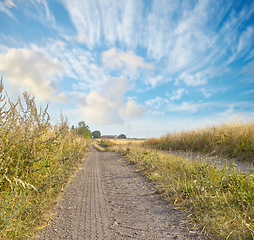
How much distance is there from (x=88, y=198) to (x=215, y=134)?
27.5 feet

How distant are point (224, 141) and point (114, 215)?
26.1ft

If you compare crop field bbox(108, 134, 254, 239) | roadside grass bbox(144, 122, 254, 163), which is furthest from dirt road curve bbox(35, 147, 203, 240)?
roadside grass bbox(144, 122, 254, 163)

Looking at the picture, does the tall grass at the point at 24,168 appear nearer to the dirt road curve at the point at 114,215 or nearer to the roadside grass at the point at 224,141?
the dirt road curve at the point at 114,215

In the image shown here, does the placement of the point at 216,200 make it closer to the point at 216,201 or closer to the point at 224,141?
the point at 216,201

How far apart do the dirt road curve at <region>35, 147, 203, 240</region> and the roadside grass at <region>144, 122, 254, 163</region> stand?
371cm

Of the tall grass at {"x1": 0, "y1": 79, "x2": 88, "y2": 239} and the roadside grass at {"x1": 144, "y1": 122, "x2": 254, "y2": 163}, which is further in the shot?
the roadside grass at {"x1": 144, "y1": 122, "x2": 254, "y2": 163}

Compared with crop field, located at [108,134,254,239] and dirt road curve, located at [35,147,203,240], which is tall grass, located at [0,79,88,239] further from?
crop field, located at [108,134,254,239]

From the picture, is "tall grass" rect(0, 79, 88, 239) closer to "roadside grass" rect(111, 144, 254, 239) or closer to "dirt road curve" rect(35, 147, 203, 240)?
"dirt road curve" rect(35, 147, 203, 240)

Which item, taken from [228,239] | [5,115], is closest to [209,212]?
[228,239]

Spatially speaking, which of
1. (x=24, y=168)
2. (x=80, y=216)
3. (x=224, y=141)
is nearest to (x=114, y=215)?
(x=80, y=216)

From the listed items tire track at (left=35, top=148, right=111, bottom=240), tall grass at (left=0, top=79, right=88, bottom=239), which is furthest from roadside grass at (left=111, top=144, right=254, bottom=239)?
tall grass at (left=0, top=79, right=88, bottom=239)

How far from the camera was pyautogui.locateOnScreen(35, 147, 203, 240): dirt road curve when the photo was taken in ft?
9.71

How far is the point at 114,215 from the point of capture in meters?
3.69

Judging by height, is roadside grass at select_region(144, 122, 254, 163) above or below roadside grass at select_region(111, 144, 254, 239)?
above
